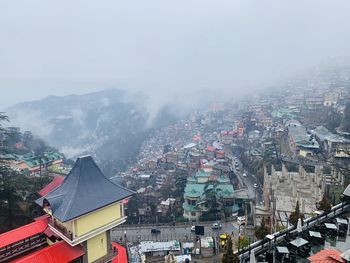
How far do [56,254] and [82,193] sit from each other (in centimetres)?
287

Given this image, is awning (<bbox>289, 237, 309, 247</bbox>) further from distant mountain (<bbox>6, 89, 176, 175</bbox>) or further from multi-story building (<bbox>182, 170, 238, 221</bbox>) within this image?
distant mountain (<bbox>6, 89, 176, 175</bbox>)

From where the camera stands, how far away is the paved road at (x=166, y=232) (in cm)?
3853

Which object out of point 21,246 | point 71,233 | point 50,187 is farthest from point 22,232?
point 50,187

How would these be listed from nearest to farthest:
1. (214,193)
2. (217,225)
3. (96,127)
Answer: (217,225) < (214,193) < (96,127)

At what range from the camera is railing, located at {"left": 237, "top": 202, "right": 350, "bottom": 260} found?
13.2 meters

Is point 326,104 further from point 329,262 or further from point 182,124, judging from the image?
point 329,262

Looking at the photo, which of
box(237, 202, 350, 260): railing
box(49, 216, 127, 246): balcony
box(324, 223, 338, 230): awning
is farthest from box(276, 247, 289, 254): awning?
box(49, 216, 127, 246): balcony

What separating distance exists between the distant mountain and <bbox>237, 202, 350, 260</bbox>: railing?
7382 cm

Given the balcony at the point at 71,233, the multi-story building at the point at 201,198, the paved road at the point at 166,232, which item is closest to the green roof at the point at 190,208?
the multi-story building at the point at 201,198

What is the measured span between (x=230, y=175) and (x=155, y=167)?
1857 cm

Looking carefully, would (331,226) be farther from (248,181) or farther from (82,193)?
(248,181)

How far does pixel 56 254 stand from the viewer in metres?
14.2

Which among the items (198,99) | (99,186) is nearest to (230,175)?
(99,186)

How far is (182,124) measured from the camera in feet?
393
